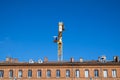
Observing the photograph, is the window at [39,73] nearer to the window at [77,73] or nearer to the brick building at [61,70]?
the brick building at [61,70]

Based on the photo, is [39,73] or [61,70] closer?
[61,70]

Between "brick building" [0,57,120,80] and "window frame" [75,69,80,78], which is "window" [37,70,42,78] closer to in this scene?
"brick building" [0,57,120,80]

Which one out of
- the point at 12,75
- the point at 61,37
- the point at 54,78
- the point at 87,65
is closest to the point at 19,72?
the point at 12,75

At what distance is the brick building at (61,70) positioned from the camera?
8219 cm

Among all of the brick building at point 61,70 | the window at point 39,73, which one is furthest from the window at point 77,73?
the window at point 39,73

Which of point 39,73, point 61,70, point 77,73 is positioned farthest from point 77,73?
point 39,73

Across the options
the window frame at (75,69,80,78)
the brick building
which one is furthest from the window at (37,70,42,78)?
the window frame at (75,69,80,78)

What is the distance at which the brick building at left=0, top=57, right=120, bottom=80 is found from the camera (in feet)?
270

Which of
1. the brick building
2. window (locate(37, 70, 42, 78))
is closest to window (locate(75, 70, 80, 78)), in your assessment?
the brick building

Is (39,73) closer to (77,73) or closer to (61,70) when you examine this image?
(61,70)

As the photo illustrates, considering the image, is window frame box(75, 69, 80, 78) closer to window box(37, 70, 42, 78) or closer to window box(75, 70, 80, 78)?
window box(75, 70, 80, 78)

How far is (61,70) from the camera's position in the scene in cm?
8225

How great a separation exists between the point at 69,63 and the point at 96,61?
22.7ft

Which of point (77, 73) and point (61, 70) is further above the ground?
point (61, 70)
